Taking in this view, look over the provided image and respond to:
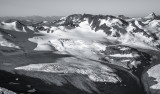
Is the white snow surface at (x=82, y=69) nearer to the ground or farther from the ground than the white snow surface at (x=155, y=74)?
farther from the ground

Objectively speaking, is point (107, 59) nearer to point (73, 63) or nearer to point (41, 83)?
point (73, 63)

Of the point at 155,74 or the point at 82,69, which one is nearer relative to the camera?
the point at 82,69

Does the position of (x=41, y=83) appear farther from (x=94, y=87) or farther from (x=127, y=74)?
(x=127, y=74)

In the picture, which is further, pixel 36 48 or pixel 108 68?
pixel 36 48

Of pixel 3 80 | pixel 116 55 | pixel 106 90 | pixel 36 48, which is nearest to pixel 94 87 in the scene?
pixel 106 90

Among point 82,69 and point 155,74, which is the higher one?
point 82,69

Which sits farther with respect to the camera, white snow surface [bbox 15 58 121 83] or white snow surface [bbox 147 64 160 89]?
white snow surface [bbox 15 58 121 83]

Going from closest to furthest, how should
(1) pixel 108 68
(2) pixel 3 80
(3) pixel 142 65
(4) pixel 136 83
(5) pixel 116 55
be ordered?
(2) pixel 3 80
(4) pixel 136 83
(1) pixel 108 68
(3) pixel 142 65
(5) pixel 116 55

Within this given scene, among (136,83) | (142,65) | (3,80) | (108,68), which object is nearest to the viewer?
(3,80)

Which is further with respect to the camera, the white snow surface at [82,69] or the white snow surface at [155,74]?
the white snow surface at [82,69]

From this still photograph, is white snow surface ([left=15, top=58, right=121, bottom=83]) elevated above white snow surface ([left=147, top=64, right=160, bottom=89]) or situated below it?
above
